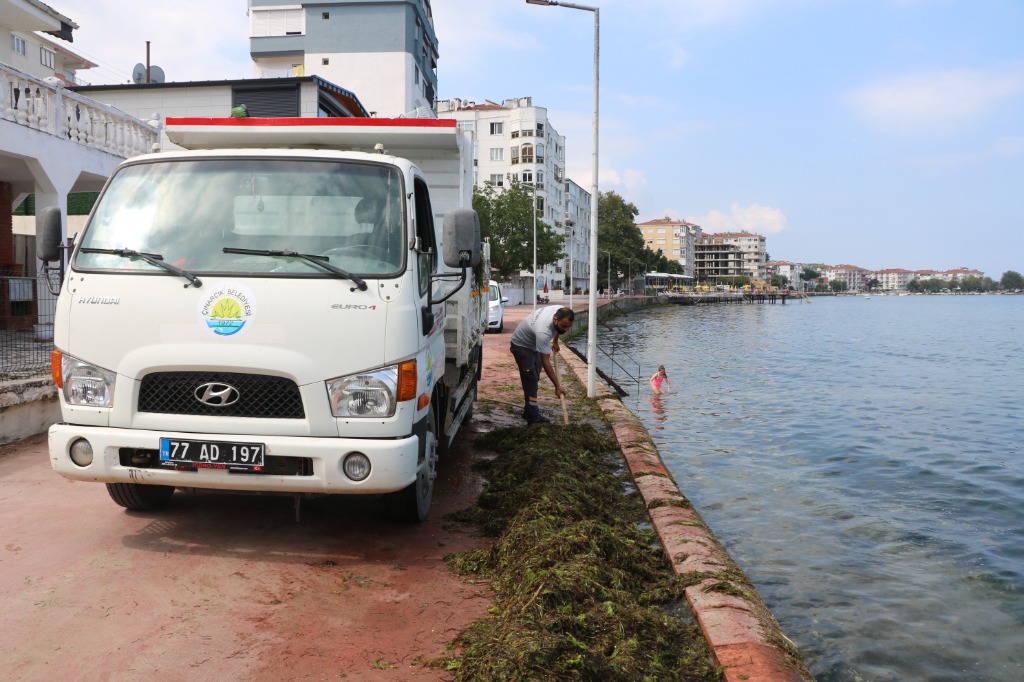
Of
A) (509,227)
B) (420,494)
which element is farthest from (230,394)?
(509,227)

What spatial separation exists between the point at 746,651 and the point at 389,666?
1634 millimetres

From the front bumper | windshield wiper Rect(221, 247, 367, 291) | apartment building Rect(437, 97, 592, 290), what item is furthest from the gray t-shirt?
apartment building Rect(437, 97, 592, 290)

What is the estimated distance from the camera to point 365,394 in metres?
4.55

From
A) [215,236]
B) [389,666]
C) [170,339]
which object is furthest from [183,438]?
[389,666]

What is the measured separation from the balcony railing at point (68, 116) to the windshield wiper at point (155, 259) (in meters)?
7.84

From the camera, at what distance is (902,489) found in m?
9.36

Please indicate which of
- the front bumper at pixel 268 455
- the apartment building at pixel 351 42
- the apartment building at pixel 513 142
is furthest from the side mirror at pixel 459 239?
the apartment building at pixel 513 142

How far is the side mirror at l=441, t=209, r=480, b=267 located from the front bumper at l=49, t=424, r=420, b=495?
1.22 meters

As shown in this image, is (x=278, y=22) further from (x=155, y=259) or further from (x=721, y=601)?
(x=721, y=601)

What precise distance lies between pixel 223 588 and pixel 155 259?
1941mm

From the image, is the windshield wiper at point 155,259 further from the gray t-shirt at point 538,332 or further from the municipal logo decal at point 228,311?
the gray t-shirt at point 538,332

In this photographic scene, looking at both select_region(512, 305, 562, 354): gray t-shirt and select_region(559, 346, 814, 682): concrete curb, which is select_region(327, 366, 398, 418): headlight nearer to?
select_region(559, 346, 814, 682): concrete curb

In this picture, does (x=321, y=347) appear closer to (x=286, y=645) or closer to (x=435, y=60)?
(x=286, y=645)

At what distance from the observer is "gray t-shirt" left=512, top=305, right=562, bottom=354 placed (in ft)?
31.7
